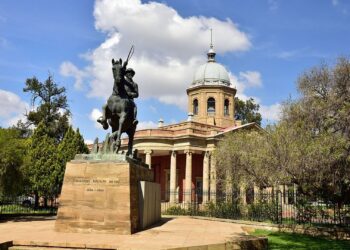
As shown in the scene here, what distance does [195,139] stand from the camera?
39875 mm

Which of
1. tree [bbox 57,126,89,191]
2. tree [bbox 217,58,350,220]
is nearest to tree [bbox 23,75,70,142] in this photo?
tree [bbox 57,126,89,191]

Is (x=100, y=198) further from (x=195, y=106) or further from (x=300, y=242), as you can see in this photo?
(x=195, y=106)

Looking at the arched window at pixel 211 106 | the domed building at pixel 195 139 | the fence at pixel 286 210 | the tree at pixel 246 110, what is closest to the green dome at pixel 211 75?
the domed building at pixel 195 139

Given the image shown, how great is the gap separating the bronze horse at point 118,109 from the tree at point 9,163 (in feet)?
24.5

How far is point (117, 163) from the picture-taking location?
1068 centimetres

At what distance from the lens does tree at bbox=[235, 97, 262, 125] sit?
58.3 meters

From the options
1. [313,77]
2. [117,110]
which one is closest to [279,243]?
[117,110]

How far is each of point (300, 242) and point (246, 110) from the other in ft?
155

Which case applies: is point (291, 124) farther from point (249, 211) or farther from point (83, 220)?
point (83, 220)

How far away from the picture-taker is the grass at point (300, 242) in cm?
1170

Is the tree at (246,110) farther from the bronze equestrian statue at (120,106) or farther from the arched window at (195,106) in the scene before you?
the bronze equestrian statue at (120,106)

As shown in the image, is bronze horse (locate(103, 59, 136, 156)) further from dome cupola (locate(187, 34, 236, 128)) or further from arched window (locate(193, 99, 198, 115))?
arched window (locate(193, 99, 198, 115))

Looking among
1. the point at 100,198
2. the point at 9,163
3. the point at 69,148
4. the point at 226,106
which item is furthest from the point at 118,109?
the point at 226,106

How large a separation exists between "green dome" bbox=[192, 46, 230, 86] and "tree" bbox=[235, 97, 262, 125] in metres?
9.28
